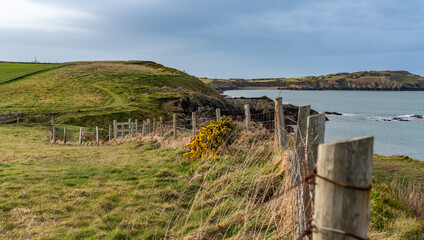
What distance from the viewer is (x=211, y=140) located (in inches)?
397

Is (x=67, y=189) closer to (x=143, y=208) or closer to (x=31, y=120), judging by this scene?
(x=143, y=208)

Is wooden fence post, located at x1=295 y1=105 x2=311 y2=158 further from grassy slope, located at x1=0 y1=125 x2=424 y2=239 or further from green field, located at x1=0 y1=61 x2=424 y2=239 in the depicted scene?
grassy slope, located at x1=0 y1=125 x2=424 y2=239

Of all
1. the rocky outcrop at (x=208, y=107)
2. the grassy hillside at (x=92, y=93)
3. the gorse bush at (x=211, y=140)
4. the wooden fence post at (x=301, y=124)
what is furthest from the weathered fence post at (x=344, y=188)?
the rocky outcrop at (x=208, y=107)

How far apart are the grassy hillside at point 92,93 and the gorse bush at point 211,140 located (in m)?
31.0

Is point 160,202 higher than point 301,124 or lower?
lower

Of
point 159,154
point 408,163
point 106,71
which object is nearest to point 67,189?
point 159,154

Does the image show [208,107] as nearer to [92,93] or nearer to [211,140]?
[92,93]

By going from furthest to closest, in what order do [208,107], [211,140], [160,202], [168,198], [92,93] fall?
[92,93] < [208,107] < [211,140] < [168,198] < [160,202]

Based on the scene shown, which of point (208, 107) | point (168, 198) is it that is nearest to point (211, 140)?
point (168, 198)

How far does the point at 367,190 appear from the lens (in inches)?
65.2

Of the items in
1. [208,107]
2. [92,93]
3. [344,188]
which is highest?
[344,188]

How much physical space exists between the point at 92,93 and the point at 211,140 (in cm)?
4866

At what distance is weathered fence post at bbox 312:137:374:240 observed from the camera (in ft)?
5.36

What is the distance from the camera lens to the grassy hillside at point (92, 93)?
4100 cm
